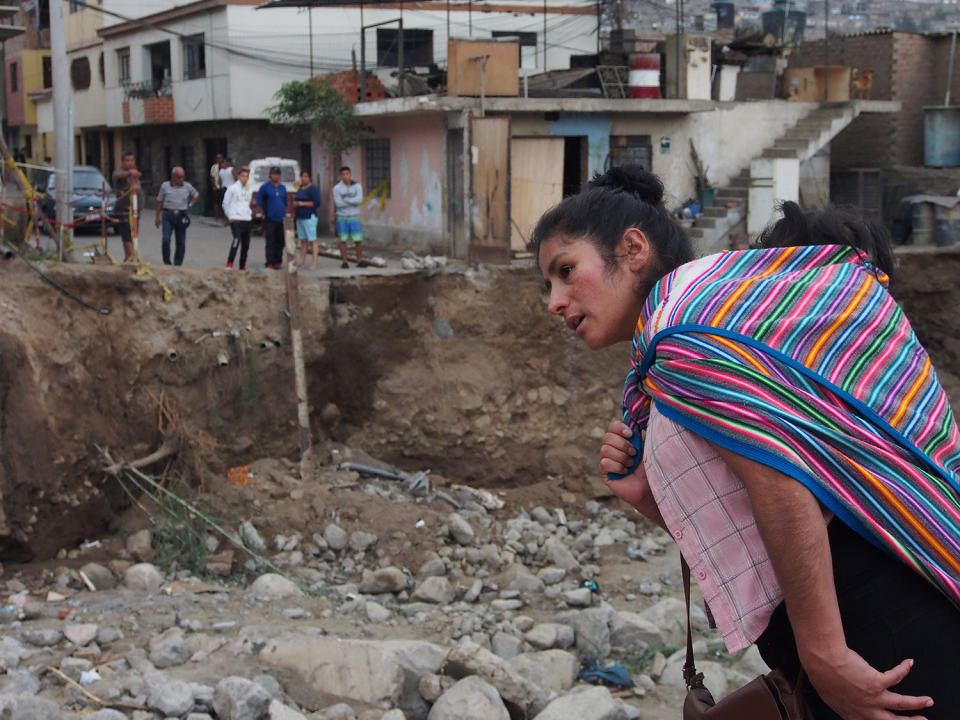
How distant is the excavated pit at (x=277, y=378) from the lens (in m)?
9.87

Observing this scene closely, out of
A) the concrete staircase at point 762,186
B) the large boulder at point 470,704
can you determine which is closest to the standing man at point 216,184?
the concrete staircase at point 762,186

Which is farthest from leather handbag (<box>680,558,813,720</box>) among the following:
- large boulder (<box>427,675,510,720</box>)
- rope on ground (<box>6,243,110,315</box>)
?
rope on ground (<box>6,243,110,315</box>)

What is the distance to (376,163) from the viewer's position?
1886cm

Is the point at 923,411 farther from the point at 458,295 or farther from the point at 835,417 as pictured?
the point at 458,295

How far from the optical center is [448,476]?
41.3 feet

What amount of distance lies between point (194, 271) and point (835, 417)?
10.5 metres

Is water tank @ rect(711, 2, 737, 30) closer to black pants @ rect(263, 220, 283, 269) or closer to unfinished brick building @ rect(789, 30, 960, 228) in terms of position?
unfinished brick building @ rect(789, 30, 960, 228)

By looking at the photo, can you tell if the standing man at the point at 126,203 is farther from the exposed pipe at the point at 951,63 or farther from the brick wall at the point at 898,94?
the exposed pipe at the point at 951,63

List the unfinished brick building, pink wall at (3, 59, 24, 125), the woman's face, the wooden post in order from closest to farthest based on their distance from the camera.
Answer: the woman's face, the wooden post, the unfinished brick building, pink wall at (3, 59, 24, 125)

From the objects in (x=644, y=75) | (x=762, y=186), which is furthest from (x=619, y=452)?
(x=644, y=75)

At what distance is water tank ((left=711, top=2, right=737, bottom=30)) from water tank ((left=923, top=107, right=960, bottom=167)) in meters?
8.16

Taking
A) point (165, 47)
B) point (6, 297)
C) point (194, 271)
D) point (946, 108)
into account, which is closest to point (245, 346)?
point (194, 271)

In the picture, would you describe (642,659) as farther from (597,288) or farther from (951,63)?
(951,63)

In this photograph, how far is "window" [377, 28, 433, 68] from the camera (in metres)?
23.6
